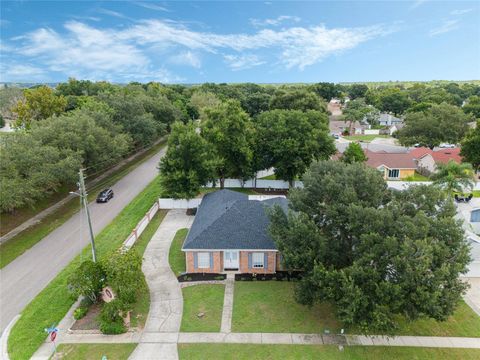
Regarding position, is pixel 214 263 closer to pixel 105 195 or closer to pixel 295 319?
pixel 295 319

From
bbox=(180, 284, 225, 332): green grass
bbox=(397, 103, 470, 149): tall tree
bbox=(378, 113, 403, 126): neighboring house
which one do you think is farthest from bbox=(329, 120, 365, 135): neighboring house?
bbox=(180, 284, 225, 332): green grass

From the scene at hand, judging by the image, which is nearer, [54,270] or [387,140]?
[54,270]

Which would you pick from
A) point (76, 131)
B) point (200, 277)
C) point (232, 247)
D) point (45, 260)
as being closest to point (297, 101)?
point (76, 131)

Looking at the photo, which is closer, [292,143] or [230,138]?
[292,143]

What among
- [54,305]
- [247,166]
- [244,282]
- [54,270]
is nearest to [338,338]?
[244,282]

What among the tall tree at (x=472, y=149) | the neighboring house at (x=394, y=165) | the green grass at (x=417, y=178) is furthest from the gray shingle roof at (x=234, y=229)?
the tall tree at (x=472, y=149)

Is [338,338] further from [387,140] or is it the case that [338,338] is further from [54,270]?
[387,140]

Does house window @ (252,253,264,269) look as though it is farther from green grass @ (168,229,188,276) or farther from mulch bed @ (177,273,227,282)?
green grass @ (168,229,188,276)
